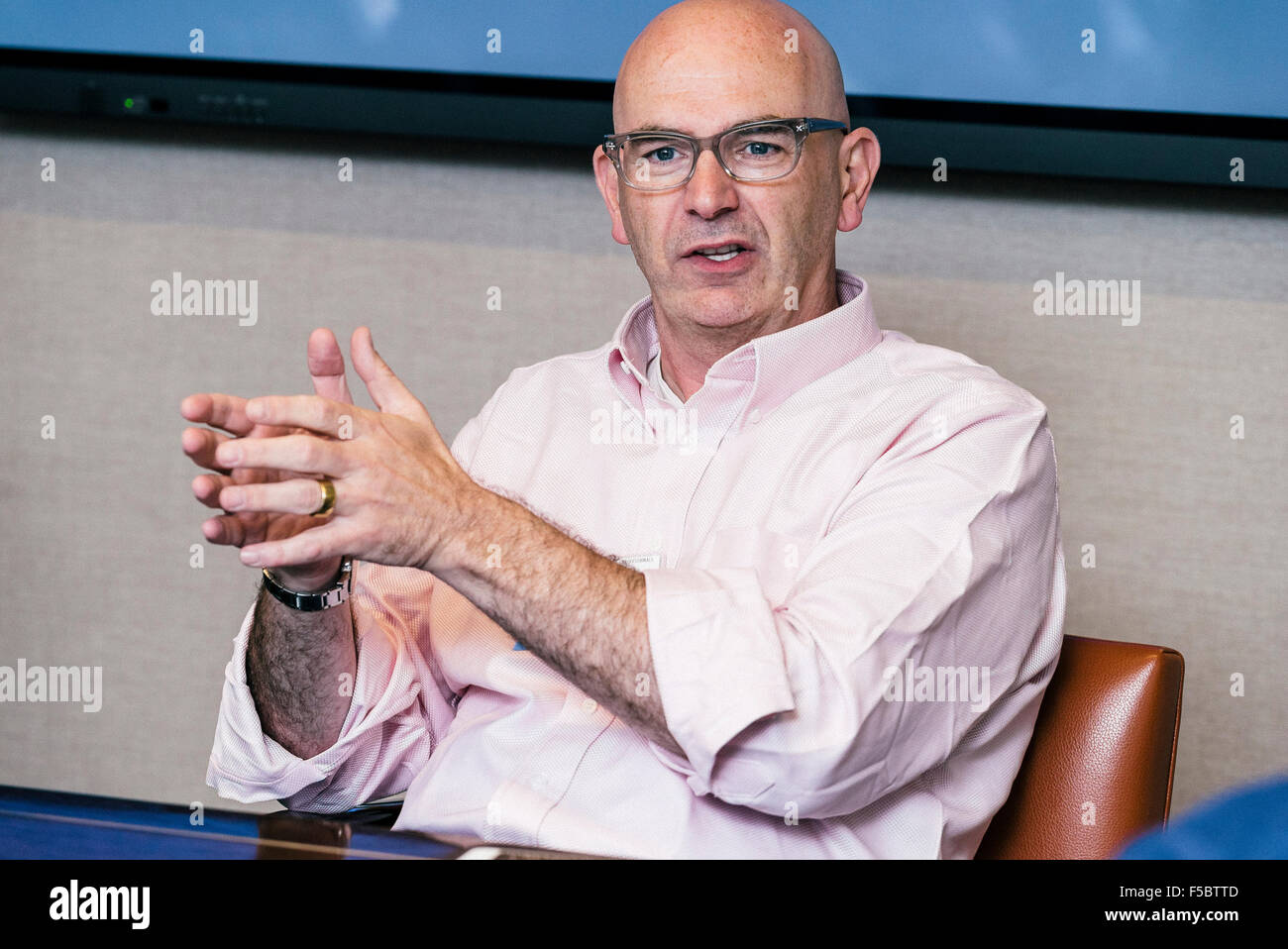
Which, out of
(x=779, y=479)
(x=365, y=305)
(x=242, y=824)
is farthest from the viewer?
(x=365, y=305)

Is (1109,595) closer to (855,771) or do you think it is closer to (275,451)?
(855,771)

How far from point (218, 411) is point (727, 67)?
77 centimetres

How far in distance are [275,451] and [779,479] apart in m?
0.59

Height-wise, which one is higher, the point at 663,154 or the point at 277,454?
the point at 663,154

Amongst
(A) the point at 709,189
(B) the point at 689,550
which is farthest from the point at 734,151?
(B) the point at 689,550

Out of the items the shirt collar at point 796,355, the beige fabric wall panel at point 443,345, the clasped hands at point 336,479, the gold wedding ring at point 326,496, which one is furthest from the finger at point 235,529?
the beige fabric wall panel at point 443,345

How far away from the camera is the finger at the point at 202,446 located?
967mm

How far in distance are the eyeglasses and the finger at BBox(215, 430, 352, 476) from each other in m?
0.68

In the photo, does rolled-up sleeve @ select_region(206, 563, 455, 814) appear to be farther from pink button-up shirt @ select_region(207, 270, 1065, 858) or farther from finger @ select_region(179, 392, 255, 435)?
finger @ select_region(179, 392, 255, 435)

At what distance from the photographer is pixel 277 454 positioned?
3.02 ft

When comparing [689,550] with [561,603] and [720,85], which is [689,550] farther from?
[720,85]

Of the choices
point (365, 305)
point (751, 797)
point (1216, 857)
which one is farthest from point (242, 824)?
point (365, 305)

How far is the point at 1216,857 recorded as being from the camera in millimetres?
346

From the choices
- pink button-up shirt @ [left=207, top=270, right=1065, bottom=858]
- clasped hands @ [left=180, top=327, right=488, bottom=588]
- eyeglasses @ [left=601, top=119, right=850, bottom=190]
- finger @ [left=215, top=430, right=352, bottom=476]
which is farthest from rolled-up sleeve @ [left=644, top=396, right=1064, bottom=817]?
eyeglasses @ [left=601, top=119, right=850, bottom=190]
